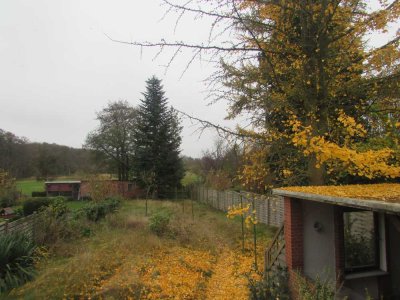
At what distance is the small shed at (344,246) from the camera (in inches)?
258

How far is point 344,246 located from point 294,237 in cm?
104

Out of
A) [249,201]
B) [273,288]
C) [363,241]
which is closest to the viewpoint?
[273,288]

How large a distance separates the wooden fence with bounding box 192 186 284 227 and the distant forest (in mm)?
19608

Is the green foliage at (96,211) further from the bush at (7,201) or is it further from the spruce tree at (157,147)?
the spruce tree at (157,147)

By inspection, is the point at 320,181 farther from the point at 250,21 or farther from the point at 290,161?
the point at 250,21

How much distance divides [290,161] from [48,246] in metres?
Result: 9.58

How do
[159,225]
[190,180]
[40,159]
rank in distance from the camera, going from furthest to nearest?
[40,159] < [190,180] < [159,225]

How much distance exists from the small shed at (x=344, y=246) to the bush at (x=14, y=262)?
729cm

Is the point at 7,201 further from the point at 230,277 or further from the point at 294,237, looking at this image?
the point at 294,237

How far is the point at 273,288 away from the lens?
6816 mm

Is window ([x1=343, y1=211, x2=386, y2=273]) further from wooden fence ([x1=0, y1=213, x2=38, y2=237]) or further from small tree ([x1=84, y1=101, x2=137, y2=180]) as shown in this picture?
small tree ([x1=84, y1=101, x2=137, y2=180])

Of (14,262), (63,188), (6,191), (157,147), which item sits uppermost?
(157,147)

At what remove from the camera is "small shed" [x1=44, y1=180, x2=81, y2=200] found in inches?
1547

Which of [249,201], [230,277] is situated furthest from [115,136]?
[230,277]
